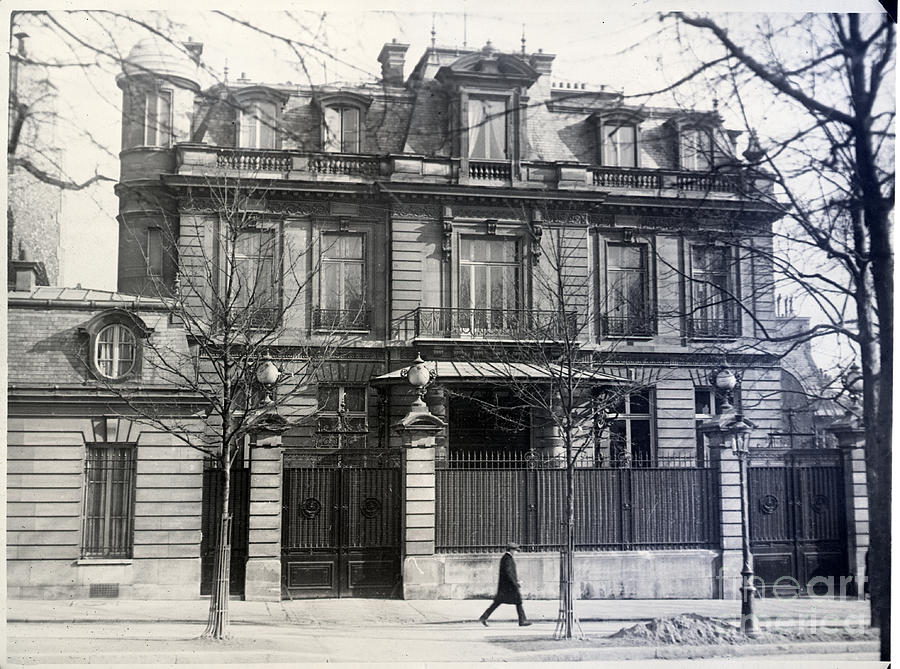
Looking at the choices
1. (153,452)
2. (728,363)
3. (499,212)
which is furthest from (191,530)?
(728,363)

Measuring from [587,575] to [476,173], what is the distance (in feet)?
32.0

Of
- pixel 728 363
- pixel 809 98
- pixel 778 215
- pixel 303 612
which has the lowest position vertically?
pixel 303 612

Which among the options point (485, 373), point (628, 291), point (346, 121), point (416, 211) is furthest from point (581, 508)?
point (346, 121)

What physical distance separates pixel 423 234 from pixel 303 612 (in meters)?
10.0

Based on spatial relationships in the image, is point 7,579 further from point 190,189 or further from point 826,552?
point 826,552

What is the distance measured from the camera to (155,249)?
800 inches

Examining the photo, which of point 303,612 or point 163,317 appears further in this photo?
point 163,317

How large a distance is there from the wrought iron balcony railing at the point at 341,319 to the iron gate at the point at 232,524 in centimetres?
536

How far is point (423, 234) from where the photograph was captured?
70.2 ft

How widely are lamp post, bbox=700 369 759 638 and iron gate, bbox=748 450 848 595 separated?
672 mm

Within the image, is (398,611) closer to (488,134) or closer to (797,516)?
(797,516)

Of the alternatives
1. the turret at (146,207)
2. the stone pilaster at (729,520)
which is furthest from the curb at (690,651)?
the turret at (146,207)

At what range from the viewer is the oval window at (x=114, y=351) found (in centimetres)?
1498

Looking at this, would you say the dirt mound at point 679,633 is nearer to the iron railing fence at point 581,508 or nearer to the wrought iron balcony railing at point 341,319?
the iron railing fence at point 581,508
